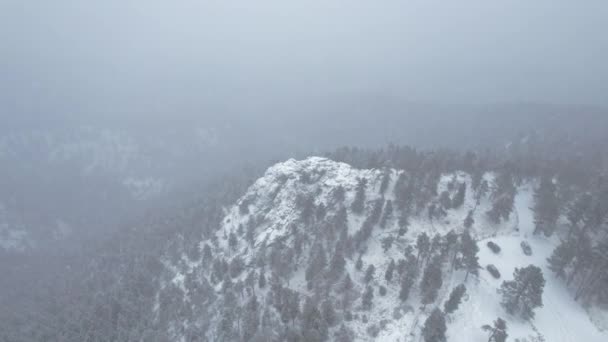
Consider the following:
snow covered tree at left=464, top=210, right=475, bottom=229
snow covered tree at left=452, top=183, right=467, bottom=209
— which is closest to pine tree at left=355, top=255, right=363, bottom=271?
snow covered tree at left=464, top=210, right=475, bottom=229

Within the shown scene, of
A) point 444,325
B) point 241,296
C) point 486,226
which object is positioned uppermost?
point 486,226

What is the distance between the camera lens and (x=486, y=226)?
76500 mm

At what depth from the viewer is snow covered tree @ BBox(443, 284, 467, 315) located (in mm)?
56875

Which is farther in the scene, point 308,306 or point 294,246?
point 294,246

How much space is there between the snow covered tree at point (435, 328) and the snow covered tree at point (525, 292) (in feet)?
50.6

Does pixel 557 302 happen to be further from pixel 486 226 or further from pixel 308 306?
pixel 308 306

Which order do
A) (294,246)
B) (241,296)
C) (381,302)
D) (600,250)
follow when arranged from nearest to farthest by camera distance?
(600,250), (381,302), (241,296), (294,246)

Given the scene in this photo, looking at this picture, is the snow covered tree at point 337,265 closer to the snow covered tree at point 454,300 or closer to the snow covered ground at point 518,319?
the snow covered tree at point 454,300

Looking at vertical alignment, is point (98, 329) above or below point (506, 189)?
below

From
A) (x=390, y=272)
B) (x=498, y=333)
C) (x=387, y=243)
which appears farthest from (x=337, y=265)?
(x=498, y=333)

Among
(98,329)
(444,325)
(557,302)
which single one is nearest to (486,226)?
(557,302)

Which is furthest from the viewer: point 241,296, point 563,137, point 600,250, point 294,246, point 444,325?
point 563,137

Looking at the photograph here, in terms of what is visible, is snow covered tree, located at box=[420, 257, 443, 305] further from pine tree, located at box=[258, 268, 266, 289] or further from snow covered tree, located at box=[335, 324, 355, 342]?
pine tree, located at box=[258, 268, 266, 289]

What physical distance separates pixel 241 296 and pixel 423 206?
2113 inches
